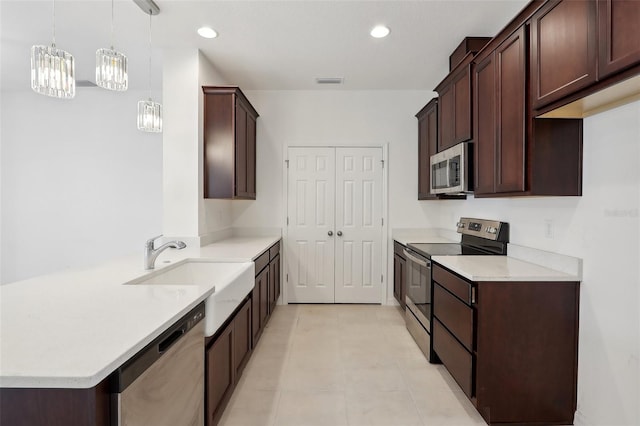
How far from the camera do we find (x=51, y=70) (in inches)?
65.2

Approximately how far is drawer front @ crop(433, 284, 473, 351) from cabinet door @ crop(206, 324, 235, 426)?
145cm

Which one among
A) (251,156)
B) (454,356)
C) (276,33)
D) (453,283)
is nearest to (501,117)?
(453,283)

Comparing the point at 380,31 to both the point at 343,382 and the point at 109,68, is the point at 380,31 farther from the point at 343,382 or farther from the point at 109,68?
the point at 343,382

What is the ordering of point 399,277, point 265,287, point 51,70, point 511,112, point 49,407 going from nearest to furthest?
point 49,407 → point 51,70 → point 511,112 → point 265,287 → point 399,277

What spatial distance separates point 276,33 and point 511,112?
195 centimetres

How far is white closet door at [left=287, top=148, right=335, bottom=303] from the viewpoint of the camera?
4.37 metres

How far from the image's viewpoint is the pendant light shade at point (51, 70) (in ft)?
5.37

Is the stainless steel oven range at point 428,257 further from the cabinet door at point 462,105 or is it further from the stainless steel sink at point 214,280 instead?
the stainless steel sink at point 214,280

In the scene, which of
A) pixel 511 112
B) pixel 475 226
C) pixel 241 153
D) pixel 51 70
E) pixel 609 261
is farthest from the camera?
pixel 241 153

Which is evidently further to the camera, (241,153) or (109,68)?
(241,153)

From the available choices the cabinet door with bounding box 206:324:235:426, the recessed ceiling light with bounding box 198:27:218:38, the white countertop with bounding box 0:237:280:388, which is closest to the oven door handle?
the cabinet door with bounding box 206:324:235:426

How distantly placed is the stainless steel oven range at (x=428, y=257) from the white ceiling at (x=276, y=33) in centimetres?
167

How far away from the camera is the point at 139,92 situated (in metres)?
4.30

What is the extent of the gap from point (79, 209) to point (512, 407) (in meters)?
5.00
